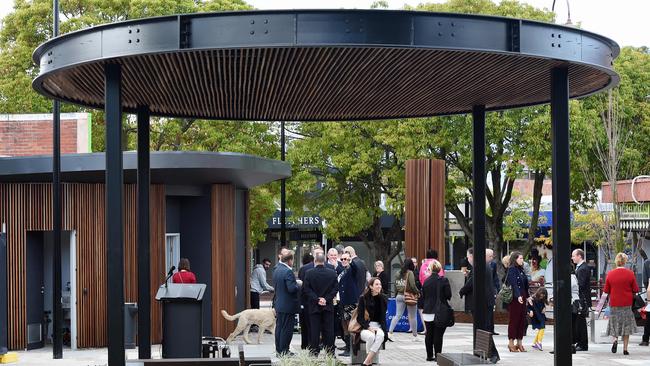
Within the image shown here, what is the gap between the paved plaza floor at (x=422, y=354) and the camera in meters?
17.6

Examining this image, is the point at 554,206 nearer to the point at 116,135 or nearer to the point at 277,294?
the point at 116,135

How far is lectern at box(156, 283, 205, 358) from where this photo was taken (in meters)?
15.5

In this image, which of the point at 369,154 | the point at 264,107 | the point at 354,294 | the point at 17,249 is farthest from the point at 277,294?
the point at 369,154

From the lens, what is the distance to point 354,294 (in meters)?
18.9

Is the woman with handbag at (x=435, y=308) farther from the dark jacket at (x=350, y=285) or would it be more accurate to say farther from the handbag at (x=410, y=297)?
the handbag at (x=410, y=297)

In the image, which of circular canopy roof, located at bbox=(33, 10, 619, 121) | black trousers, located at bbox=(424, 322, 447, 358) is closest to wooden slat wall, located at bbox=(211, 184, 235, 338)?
black trousers, located at bbox=(424, 322, 447, 358)

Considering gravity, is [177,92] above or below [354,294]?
above

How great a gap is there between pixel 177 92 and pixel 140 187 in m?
1.54

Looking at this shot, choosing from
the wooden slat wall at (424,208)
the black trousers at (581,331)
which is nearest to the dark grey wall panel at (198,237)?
the wooden slat wall at (424,208)

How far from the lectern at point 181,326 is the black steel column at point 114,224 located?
4344 mm

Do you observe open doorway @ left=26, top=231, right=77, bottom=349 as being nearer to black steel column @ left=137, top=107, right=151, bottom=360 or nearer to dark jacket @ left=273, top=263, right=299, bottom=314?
dark jacket @ left=273, top=263, right=299, bottom=314

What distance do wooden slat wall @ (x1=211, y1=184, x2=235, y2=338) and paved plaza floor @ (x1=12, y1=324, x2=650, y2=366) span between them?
1061mm

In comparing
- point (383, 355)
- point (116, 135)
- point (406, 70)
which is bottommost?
point (383, 355)

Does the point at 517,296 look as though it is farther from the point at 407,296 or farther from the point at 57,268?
the point at 57,268
